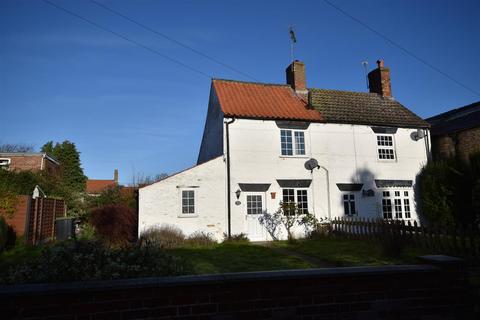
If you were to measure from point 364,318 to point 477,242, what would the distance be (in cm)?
775

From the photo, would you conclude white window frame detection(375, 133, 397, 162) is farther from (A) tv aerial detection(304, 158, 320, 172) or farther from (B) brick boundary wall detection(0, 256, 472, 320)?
(B) brick boundary wall detection(0, 256, 472, 320)

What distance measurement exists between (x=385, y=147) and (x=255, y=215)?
366 inches

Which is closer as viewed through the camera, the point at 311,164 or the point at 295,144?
the point at 311,164

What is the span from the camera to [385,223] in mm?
12766

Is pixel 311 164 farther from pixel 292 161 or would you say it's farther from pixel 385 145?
pixel 385 145

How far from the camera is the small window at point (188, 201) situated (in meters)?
15.6

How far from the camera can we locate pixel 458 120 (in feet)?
72.8

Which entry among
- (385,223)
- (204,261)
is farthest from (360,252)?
(204,261)

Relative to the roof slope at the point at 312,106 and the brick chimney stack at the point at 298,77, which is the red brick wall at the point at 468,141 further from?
the brick chimney stack at the point at 298,77

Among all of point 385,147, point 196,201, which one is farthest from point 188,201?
point 385,147

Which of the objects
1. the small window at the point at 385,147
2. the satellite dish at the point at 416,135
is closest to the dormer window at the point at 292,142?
the small window at the point at 385,147

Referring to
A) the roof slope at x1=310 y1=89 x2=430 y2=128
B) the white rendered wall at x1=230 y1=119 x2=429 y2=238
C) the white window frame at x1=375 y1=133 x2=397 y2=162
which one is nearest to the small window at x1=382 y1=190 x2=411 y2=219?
the white rendered wall at x1=230 y1=119 x2=429 y2=238

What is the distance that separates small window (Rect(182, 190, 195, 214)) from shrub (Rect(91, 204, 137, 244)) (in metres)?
2.52

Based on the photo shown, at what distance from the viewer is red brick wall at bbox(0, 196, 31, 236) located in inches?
526
